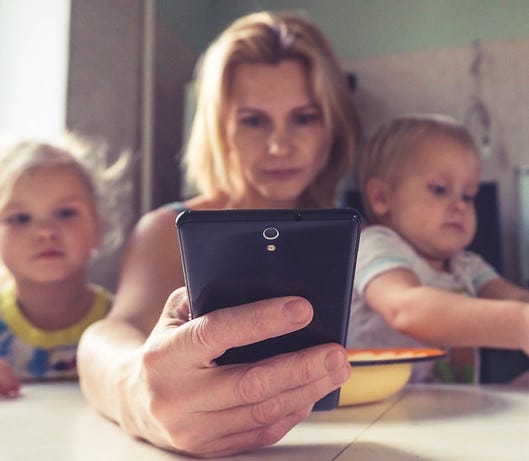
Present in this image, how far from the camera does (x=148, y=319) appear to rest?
21.4 inches

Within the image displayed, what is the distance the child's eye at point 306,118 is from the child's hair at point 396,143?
0.37 ft

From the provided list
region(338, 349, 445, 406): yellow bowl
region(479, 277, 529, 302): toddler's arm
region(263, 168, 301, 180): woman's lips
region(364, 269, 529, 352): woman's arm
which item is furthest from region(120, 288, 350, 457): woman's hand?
region(479, 277, 529, 302): toddler's arm

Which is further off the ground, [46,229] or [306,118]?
[306,118]

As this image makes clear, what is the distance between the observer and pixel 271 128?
0.80m

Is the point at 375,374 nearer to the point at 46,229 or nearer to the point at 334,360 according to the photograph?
the point at 334,360

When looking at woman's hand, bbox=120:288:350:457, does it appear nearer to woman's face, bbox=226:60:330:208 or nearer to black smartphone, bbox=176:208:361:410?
black smartphone, bbox=176:208:361:410

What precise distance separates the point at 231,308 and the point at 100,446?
0.50ft

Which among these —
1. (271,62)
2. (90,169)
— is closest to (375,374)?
(271,62)

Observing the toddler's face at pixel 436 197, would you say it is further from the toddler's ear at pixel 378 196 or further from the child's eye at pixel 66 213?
the child's eye at pixel 66 213

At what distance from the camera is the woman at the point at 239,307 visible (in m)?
0.31

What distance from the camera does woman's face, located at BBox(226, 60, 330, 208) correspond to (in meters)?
0.79

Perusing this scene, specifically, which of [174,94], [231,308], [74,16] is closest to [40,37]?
[74,16]

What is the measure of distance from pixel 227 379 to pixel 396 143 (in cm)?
61

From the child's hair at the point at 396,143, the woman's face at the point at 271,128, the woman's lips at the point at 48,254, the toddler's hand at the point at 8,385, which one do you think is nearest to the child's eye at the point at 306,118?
the woman's face at the point at 271,128
